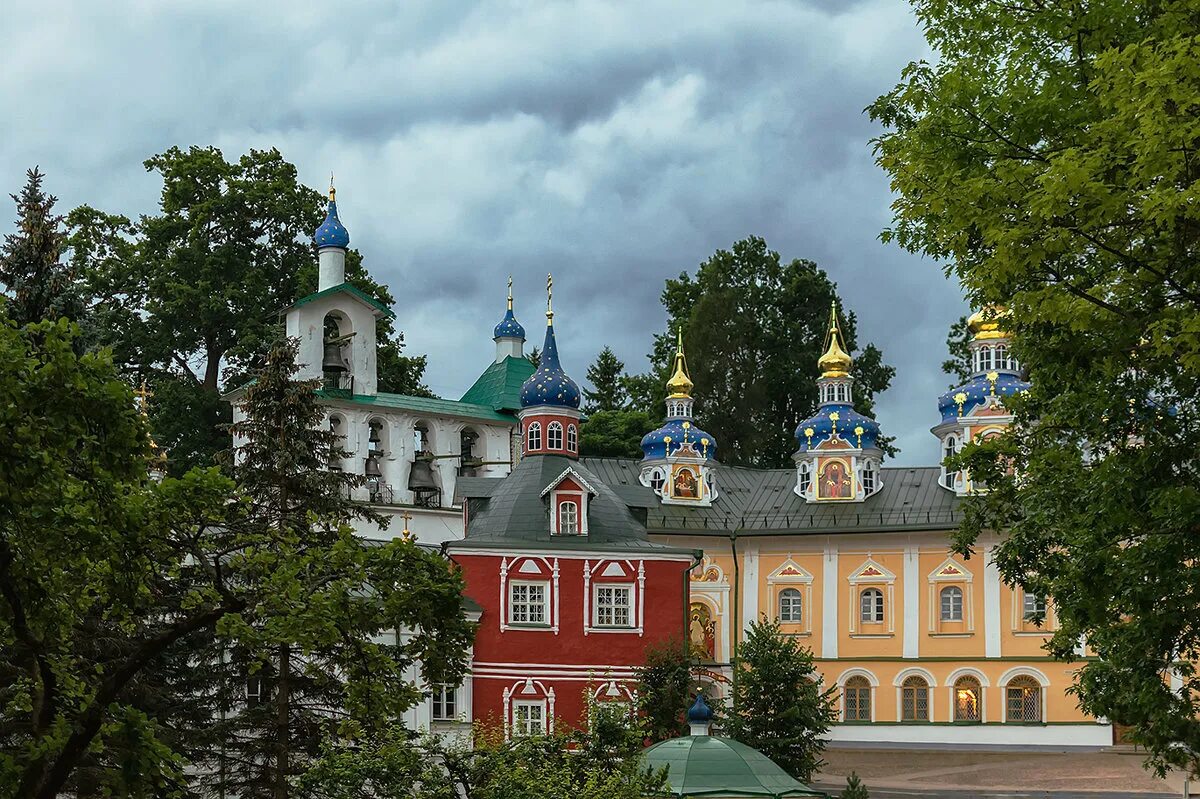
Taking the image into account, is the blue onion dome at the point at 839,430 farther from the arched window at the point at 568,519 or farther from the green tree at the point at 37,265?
the green tree at the point at 37,265

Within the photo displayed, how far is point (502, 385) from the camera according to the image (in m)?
67.3

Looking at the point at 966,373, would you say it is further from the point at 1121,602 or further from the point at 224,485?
the point at 224,485

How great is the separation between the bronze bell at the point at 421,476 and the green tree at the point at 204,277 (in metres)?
6.20

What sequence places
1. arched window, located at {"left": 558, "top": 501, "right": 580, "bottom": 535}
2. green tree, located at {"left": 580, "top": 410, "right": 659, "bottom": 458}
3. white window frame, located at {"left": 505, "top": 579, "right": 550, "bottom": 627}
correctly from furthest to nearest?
green tree, located at {"left": 580, "top": 410, "right": 659, "bottom": 458}
arched window, located at {"left": 558, "top": 501, "right": 580, "bottom": 535}
white window frame, located at {"left": 505, "top": 579, "right": 550, "bottom": 627}

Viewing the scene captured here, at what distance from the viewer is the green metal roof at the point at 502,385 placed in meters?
66.3

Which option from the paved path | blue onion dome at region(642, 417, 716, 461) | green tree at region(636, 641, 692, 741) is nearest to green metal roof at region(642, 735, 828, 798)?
green tree at region(636, 641, 692, 741)

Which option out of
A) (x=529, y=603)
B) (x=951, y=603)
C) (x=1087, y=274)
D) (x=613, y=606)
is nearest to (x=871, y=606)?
(x=951, y=603)

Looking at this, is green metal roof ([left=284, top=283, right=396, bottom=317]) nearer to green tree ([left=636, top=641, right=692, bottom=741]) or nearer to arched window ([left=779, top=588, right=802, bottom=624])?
arched window ([left=779, top=588, right=802, bottom=624])

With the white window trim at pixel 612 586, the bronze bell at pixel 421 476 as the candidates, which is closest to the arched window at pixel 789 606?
the white window trim at pixel 612 586

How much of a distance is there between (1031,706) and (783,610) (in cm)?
767

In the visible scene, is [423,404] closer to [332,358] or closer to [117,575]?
[332,358]

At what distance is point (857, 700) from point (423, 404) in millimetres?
16791

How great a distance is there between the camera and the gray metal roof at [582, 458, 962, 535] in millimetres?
57031

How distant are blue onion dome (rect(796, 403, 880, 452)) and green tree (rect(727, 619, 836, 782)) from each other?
560 inches
